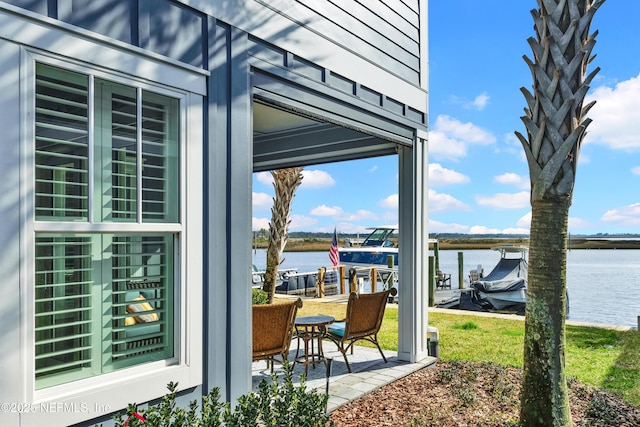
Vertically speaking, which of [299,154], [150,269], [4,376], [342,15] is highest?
[342,15]

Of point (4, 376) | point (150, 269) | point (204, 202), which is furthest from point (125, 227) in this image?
point (4, 376)

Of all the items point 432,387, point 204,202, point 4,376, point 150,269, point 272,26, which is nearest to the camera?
point 4,376

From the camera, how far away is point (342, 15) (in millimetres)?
4516

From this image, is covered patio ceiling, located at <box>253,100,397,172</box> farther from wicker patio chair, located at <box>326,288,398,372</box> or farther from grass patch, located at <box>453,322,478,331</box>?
→ grass patch, located at <box>453,322,478,331</box>

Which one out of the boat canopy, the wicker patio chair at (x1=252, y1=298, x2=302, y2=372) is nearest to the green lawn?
the wicker patio chair at (x1=252, y1=298, x2=302, y2=372)

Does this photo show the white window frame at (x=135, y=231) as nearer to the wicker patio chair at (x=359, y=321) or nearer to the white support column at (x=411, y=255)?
the wicker patio chair at (x=359, y=321)

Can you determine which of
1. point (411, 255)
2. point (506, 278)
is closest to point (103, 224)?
point (411, 255)

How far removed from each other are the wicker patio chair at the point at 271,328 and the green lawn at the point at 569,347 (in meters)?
2.63

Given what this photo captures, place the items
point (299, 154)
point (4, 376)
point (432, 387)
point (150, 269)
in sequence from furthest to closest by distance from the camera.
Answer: point (299, 154), point (432, 387), point (150, 269), point (4, 376)

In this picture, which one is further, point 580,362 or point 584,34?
point 580,362

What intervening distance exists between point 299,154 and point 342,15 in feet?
8.74

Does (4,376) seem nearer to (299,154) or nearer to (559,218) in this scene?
(559,218)

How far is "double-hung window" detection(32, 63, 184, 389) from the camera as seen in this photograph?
2.37 m

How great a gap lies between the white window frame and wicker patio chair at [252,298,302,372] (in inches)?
55.6
